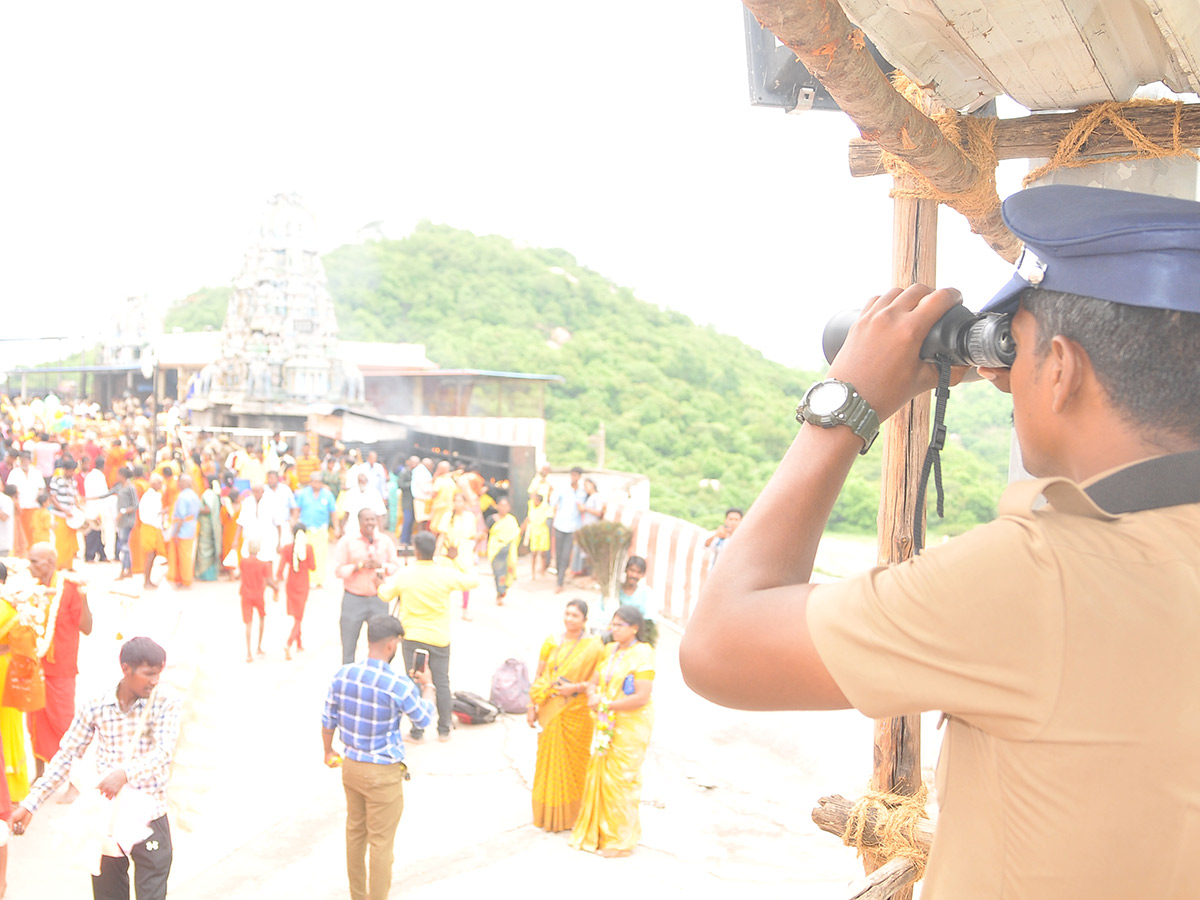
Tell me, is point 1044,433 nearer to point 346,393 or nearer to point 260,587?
point 260,587

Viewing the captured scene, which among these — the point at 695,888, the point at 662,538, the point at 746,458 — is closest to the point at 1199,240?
the point at 695,888

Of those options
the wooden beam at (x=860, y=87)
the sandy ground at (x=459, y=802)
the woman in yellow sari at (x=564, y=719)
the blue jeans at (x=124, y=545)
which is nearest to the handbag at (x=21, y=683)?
the sandy ground at (x=459, y=802)

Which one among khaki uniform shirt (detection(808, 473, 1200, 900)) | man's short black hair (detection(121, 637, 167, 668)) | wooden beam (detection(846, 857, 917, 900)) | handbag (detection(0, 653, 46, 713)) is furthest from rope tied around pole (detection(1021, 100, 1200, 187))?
handbag (detection(0, 653, 46, 713))

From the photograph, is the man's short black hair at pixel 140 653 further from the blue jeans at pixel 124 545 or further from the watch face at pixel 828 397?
the blue jeans at pixel 124 545

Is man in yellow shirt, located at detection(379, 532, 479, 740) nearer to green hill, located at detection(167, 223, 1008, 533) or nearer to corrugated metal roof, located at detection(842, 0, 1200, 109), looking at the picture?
corrugated metal roof, located at detection(842, 0, 1200, 109)

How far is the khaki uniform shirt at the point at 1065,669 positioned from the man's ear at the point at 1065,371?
14 cm

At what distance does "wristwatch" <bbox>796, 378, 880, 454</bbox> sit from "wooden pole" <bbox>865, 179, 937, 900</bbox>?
1.67m

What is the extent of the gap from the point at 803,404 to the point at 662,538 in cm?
1089

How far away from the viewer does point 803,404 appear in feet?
3.96

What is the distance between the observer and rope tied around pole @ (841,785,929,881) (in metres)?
2.54

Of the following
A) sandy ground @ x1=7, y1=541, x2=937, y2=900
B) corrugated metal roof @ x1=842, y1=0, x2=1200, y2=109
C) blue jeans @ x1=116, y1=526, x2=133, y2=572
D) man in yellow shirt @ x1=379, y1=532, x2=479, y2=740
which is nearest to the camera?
corrugated metal roof @ x1=842, y1=0, x2=1200, y2=109

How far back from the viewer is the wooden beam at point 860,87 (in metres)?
1.93

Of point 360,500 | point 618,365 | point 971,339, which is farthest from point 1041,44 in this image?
point 618,365

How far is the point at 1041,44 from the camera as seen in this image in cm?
232
